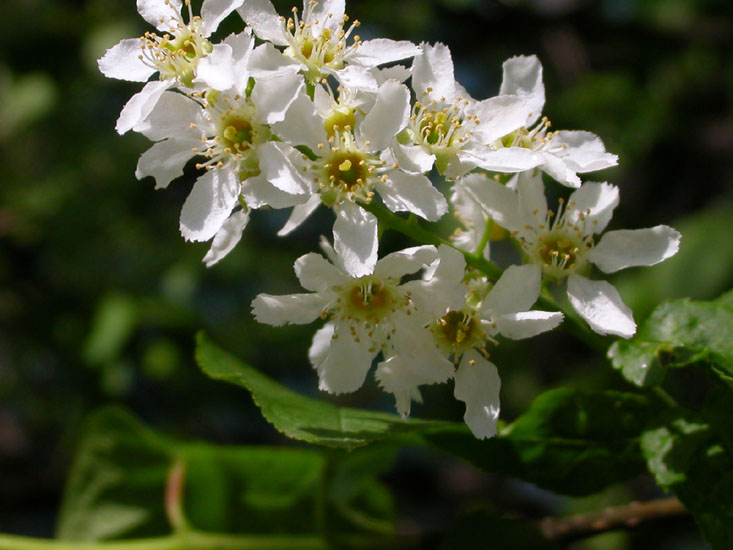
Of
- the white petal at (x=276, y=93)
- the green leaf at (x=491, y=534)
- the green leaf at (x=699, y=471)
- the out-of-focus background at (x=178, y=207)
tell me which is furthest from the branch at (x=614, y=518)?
the out-of-focus background at (x=178, y=207)

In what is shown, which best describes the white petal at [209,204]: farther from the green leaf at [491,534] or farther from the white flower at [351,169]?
the green leaf at [491,534]

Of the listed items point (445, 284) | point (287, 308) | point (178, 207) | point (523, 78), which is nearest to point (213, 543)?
point (287, 308)

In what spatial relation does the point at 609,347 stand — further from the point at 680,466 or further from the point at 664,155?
the point at 664,155

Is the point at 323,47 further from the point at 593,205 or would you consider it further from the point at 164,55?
the point at 593,205

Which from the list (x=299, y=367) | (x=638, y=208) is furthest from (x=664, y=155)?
(x=299, y=367)

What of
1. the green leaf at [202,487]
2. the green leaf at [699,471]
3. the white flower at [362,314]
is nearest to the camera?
the green leaf at [699,471]
